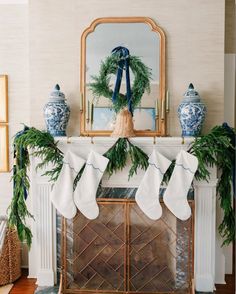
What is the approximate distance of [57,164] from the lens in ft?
9.64

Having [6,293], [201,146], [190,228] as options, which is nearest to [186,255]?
[190,228]

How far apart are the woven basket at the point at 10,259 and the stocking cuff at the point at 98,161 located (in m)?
0.95

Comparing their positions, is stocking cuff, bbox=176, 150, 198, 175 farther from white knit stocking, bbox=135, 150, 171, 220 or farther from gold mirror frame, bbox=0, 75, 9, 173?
gold mirror frame, bbox=0, 75, 9, 173

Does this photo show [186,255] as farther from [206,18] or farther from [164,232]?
[206,18]

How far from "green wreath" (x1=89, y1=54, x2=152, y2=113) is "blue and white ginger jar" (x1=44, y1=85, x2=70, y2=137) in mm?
313

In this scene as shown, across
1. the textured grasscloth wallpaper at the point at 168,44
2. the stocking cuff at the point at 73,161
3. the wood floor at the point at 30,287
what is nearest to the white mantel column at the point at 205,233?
the wood floor at the point at 30,287

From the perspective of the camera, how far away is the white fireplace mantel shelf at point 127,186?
2873mm

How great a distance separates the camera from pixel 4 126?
330cm

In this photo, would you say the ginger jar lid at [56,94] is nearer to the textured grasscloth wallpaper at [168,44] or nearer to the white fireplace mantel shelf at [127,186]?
the textured grasscloth wallpaper at [168,44]

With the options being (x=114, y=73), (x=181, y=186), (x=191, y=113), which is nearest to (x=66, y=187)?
(x=181, y=186)

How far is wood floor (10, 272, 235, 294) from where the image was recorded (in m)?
2.99

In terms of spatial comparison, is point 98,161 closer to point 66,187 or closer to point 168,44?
point 66,187

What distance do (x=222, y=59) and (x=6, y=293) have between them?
8.26ft

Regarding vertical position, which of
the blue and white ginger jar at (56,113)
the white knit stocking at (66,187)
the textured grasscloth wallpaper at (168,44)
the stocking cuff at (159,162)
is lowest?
the white knit stocking at (66,187)
